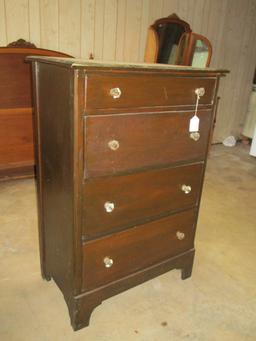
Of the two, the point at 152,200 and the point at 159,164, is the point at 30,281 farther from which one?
the point at 159,164

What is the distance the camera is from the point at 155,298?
1.54 m

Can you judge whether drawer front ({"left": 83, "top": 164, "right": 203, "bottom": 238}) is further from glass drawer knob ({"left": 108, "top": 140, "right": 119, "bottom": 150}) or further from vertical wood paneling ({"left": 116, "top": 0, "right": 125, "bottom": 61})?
vertical wood paneling ({"left": 116, "top": 0, "right": 125, "bottom": 61})

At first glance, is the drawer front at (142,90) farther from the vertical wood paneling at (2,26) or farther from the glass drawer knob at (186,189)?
the vertical wood paneling at (2,26)

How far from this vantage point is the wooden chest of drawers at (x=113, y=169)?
106 centimetres

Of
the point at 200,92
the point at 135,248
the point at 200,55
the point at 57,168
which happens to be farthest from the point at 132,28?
the point at 135,248

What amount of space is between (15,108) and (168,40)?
1.58 m

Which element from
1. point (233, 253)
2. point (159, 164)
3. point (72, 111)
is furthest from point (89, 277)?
point (233, 253)

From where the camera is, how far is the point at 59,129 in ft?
3.76

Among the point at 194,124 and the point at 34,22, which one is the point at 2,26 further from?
the point at 194,124

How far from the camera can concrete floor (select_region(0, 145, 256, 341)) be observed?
133cm

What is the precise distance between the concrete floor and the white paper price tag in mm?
861

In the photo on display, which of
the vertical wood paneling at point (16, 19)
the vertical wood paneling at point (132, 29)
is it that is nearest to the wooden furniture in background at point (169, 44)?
the vertical wood paneling at point (132, 29)

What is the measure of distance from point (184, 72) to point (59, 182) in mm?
668

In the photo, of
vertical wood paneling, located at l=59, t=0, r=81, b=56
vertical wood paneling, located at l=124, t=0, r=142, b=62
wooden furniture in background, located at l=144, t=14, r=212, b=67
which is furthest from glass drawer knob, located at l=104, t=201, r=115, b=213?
vertical wood paneling, located at l=124, t=0, r=142, b=62
